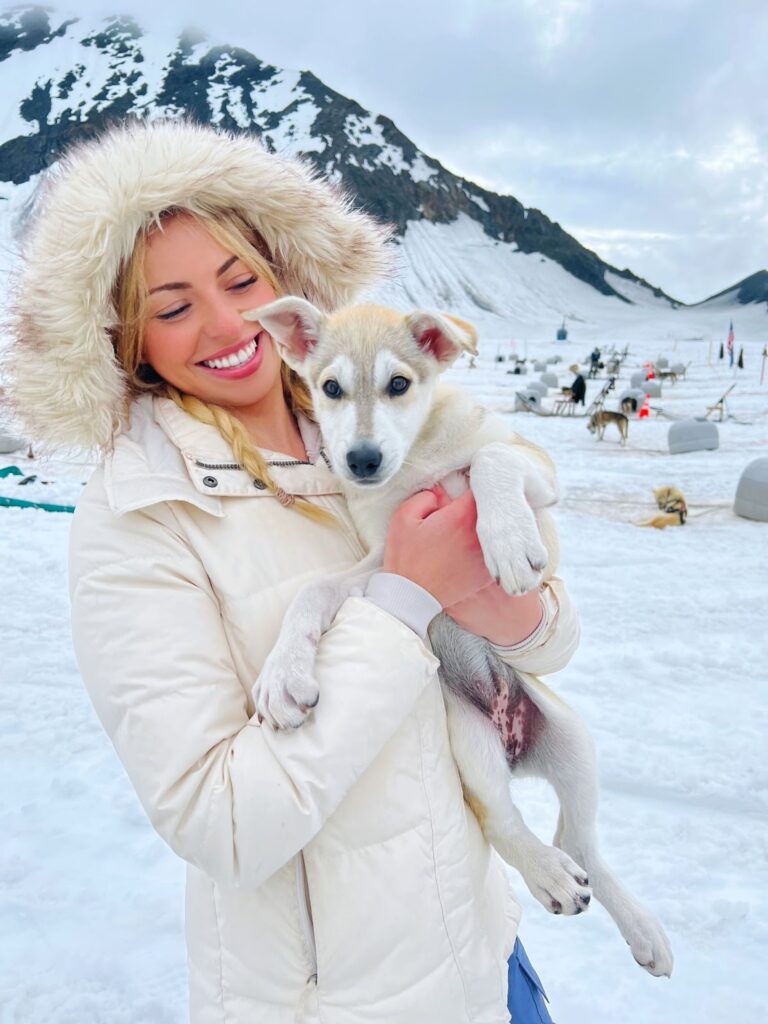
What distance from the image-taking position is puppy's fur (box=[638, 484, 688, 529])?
357 inches

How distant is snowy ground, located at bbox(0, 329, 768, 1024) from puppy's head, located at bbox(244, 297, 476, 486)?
2.17m

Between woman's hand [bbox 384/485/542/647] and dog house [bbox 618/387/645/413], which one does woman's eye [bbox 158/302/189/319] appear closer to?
woman's hand [bbox 384/485/542/647]

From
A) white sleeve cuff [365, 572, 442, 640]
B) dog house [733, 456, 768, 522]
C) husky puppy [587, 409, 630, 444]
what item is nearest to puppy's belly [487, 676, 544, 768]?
white sleeve cuff [365, 572, 442, 640]

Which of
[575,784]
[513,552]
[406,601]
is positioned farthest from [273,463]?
[575,784]

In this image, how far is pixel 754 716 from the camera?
15.8ft

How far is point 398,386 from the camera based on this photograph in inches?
89.7

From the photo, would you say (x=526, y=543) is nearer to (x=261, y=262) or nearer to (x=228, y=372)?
(x=228, y=372)

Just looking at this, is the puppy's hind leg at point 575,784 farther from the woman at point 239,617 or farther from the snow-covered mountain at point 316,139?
the snow-covered mountain at point 316,139

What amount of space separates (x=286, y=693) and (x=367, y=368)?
1115mm

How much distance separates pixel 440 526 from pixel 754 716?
3.89 meters

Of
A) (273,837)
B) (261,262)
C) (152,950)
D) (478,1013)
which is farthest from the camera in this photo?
(152,950)

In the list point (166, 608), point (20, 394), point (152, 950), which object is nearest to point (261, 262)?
point (20, 394)

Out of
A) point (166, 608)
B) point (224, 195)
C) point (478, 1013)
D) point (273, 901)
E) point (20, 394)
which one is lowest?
point (478, 1013)

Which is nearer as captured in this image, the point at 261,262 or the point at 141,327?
the point at 141,327
